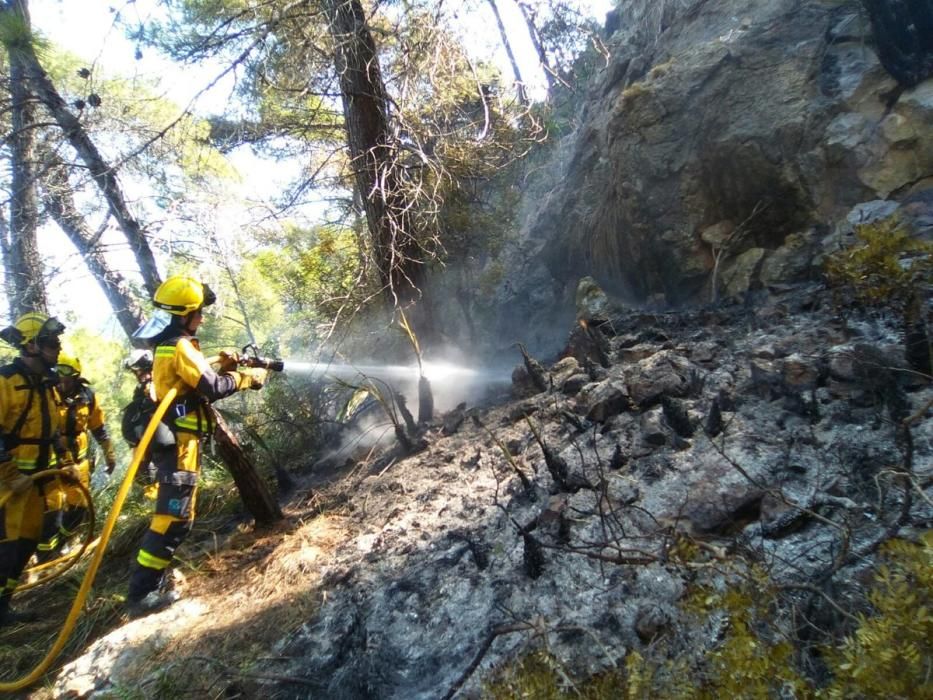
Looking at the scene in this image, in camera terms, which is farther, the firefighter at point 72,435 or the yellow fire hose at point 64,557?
the firefighter at point 72,435

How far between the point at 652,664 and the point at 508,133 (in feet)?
20.6

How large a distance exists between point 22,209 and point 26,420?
3.36 metres

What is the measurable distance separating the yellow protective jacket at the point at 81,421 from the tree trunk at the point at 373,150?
3.23m

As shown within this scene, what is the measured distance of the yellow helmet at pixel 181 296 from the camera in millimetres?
3547

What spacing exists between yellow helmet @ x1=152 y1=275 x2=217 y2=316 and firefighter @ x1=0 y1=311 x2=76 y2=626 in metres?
1.50

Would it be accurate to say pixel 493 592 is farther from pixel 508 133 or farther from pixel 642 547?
pixel 508 133

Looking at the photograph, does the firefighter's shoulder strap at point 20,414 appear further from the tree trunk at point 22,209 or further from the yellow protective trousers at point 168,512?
the tree trunk at point 22,209

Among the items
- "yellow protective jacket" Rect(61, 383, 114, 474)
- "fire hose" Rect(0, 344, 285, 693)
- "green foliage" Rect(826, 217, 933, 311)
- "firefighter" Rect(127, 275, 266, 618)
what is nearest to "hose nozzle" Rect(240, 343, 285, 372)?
"fire hose" Rect(0, 344, 285, 693)

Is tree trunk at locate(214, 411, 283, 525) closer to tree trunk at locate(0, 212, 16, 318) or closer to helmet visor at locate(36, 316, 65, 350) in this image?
helmet visor at locate(36, 316, 65, 350)

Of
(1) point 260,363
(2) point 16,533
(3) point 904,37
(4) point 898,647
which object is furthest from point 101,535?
(3) point 904,37

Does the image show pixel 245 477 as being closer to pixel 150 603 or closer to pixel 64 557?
pixel 150 603

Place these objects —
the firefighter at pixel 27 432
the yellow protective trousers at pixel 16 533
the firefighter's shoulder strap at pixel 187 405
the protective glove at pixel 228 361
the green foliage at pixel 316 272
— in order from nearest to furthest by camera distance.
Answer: the firefighter's shoulder strap at pixel 187 405
the yellow protective trousers at pixel 16 533
the firefighter at pixel 27 432
the protective glove at pixel 228 361
the green foliage at pixel 316 272

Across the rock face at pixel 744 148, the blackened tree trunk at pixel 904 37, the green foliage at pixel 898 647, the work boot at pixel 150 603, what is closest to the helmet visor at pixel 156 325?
the work boot at pixel 150 603

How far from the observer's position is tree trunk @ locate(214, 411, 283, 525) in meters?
4.04
